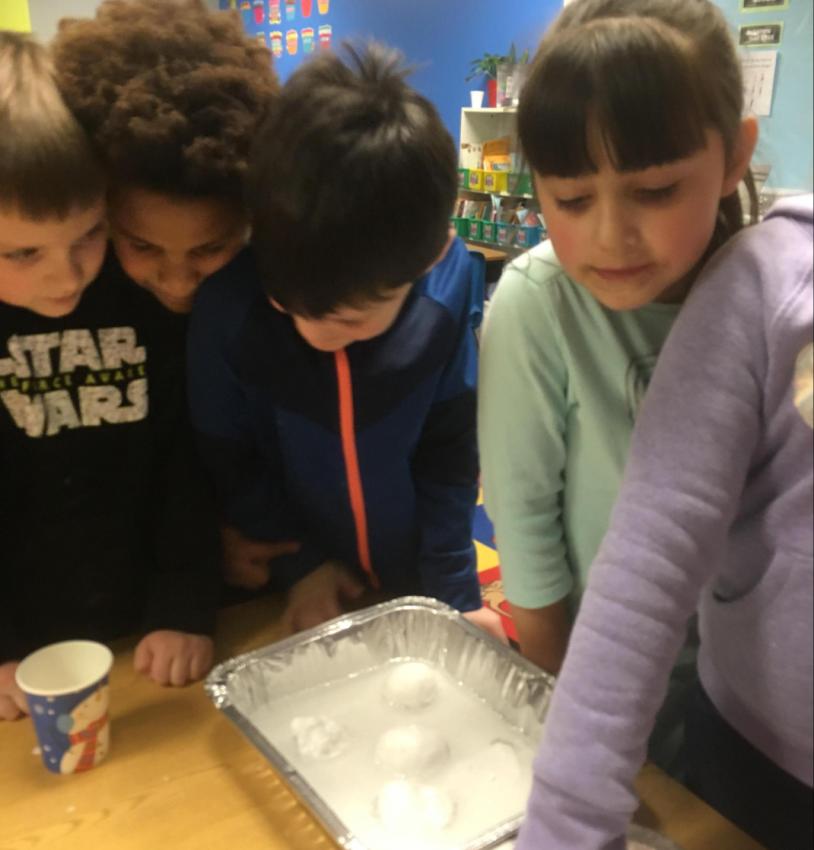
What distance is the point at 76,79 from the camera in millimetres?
817

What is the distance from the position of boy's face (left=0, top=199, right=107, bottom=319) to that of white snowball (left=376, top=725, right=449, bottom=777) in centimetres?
52

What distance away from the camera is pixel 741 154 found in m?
0.63

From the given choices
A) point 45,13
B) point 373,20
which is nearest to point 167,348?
point 373,20

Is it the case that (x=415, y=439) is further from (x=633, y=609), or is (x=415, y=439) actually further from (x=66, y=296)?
(x=633, y=609)

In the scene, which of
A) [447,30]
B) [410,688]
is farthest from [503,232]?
[410,688]

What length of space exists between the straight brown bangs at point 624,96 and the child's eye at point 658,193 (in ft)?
0.07

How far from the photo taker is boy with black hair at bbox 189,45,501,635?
2.51ft

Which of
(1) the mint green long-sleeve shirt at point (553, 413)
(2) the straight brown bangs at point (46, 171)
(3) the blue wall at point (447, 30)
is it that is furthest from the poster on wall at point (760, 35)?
(3) the blue wall at point (447, 30)

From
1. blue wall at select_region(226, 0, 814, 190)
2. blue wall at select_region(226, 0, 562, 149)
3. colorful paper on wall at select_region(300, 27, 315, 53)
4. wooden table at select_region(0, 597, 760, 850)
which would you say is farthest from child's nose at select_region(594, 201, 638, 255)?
colorful paper on wall at select_region(300, 27, 315, 53)

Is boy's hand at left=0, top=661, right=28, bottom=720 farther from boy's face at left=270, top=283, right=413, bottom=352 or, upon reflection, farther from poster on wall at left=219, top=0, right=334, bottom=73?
poster on wall at left=219, top=0, right=334, bottom=73

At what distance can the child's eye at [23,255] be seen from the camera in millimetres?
814

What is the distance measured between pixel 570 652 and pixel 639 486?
0.11m

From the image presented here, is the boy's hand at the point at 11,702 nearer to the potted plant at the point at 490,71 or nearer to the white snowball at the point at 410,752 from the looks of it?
the white snowball at the point at 410,752

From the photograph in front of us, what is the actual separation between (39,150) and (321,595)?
530 millimetres
